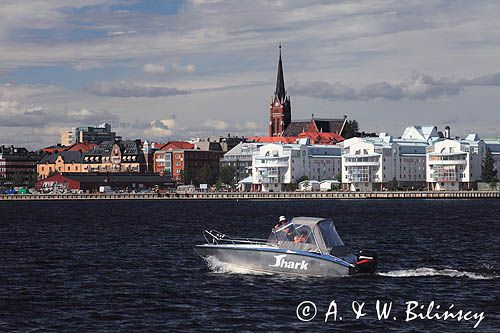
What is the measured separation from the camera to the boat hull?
1767 inches

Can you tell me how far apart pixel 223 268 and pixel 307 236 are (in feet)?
17.5

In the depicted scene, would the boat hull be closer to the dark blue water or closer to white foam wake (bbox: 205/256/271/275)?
white foam wake (bbox: 205/256/271/275)

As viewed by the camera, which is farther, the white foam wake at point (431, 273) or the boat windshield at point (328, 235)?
the white foam wake at point (431, 273)

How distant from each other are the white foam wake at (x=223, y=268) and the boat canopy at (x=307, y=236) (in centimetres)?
205

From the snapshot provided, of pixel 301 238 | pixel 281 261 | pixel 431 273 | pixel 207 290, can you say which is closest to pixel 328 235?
pixel 301 238

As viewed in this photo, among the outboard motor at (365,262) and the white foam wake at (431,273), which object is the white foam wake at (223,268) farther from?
the white foam wake at (431,273)

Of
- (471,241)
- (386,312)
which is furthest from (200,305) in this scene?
A: (471,241)

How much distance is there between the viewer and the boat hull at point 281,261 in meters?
44.9

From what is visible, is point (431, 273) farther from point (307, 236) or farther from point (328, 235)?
point (307, 236)

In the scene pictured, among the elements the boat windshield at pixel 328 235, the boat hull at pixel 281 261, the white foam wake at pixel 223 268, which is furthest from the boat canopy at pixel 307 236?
the white foam wake at pixel 223 268

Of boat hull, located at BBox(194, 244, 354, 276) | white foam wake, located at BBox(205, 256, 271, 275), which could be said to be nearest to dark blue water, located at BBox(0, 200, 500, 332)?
white foam wake, located at BBox(205, 256, 271, 275)

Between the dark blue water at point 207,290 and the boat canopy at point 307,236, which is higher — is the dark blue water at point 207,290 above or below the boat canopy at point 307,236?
below

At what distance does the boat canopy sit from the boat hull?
1.15 feet

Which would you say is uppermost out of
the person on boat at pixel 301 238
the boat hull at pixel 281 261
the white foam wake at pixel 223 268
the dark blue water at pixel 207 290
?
the person on boat at pixel 301 238
